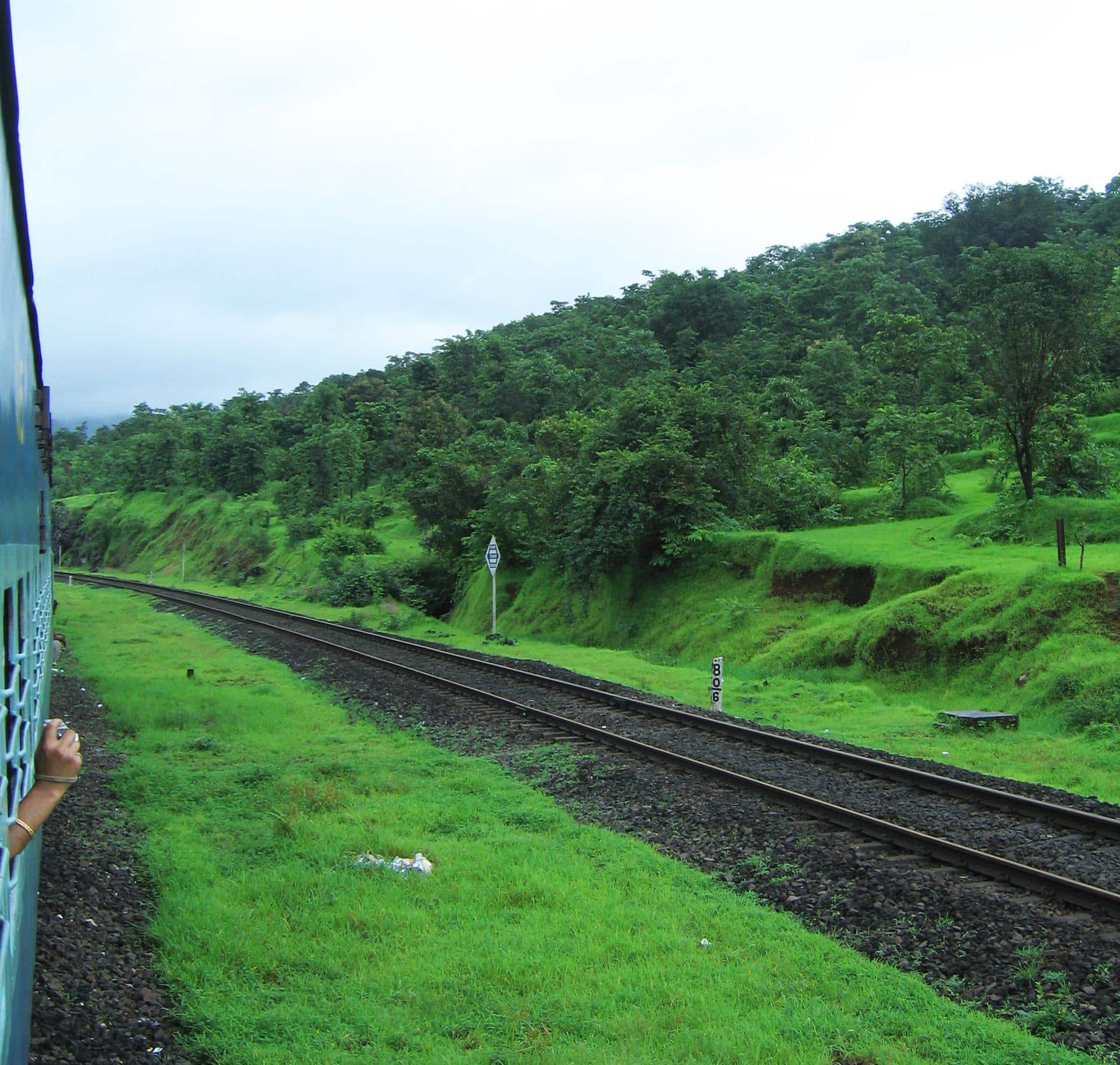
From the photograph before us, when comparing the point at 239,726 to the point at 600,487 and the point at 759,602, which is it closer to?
the point at 759,602

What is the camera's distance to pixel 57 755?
315cm

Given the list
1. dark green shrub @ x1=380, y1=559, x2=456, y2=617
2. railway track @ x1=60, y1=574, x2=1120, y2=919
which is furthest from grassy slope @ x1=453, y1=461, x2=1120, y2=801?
dark green shrub @ x1=380, y1=559, x2=456, y2=617

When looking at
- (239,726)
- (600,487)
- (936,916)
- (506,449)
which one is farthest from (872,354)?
(936,916)

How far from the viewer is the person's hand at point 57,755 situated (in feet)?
10.3

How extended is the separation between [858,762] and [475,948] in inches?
241

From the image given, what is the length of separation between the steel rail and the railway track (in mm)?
12

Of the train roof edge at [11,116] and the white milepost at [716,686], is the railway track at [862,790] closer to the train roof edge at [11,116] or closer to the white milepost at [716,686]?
the white milepost at [716,686]

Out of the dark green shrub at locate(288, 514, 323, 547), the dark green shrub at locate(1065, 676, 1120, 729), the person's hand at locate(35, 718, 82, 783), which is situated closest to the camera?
the person's hand at locate(35, 718, 82, 783)

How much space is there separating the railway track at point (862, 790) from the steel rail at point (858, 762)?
0.04 feet

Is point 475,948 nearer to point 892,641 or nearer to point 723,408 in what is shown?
point 892,641

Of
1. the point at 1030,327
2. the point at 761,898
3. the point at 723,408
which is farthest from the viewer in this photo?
the point at 723,408

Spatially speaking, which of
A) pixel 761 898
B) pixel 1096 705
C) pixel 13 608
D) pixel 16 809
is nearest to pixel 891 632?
pixel 1096 705

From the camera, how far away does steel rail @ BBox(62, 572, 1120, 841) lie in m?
8.84

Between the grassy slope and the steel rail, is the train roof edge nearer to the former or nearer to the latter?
the steel rail
